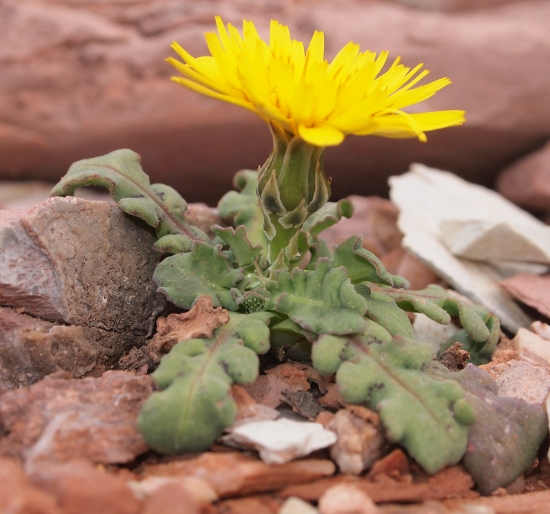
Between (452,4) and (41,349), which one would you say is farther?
(452,4)

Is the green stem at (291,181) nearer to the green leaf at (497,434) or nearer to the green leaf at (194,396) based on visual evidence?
the green leaf at (194,396)

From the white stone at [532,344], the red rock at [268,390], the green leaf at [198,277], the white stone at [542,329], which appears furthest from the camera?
the white stone at [542,329]

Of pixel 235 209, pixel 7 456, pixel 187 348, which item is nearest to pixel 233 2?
pixel 235 209

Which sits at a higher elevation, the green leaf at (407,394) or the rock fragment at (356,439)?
the green leaf at (407,394)

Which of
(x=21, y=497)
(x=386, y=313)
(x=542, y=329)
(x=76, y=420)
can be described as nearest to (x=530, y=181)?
(x=542, y=329)

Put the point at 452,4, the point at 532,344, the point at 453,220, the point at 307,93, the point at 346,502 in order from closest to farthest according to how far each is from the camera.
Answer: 1. the point at 346,502
2. the point at 307,93
3. the point at 532,344
4. the point at 453,220
5. the point at 452,4

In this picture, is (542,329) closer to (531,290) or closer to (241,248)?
(531,290)

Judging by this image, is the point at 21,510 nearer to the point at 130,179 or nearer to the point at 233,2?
the point at 130,179

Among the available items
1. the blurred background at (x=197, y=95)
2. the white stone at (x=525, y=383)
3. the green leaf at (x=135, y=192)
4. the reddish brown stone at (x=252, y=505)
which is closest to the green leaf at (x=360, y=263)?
the white stone at (x=525, y=383)
